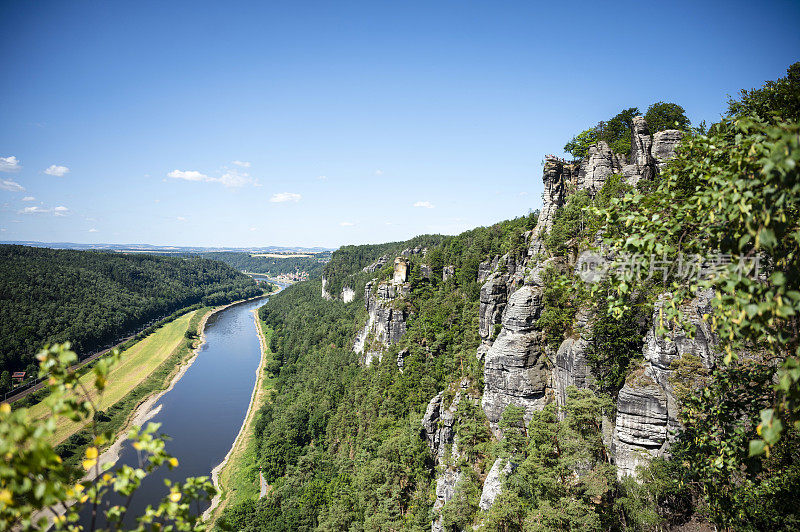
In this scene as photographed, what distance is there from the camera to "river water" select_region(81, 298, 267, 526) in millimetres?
39559

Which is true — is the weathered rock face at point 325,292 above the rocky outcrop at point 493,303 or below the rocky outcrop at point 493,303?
below

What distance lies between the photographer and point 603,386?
19750mm

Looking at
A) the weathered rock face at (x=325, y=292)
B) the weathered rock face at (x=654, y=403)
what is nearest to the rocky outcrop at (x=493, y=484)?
the weathered rock face at (x=654, y=403)

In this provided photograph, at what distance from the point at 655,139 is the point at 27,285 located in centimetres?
12463

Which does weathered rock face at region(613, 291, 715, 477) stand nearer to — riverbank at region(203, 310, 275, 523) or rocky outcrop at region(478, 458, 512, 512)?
rocky outcrop at region(478, 458, 512, 512)

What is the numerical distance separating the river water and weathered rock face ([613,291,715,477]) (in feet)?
92.9

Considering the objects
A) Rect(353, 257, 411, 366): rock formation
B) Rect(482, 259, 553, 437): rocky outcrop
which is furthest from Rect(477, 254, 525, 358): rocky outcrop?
Rect(353, 257, 411, 366): rock formation

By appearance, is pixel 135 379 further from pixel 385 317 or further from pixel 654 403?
pixel 654 403

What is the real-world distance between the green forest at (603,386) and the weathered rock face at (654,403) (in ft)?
2.56

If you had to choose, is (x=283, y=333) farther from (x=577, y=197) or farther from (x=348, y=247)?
(x=577, y=197)

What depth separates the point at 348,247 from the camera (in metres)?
→ 138

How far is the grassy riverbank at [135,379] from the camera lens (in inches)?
1773

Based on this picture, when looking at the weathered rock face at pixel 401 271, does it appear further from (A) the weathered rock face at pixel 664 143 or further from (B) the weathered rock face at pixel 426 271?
(A) the weathered rock face at pixel 664 143

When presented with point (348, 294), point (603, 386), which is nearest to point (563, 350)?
point (603, 386)
